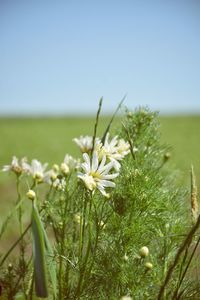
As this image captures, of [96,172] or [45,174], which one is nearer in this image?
[96,172]

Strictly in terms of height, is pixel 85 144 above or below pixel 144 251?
above

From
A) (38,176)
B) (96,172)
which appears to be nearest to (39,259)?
(96,172)

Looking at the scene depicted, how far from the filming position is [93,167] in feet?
3.47

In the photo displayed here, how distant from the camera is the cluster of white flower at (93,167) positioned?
40.3 inches

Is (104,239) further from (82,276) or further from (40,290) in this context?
(40,290)

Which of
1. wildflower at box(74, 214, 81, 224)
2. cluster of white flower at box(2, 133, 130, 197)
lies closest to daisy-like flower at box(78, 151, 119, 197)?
cluster of white flower at box(2, 133, 130, 197)

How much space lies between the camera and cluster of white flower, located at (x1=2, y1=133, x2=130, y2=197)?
1024 millimetres

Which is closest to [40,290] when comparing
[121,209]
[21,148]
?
[121,209]

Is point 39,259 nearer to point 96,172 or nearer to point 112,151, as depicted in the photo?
point 96,172

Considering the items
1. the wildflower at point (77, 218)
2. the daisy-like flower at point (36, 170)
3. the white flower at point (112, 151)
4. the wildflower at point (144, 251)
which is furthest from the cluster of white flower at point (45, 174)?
the wildflower at point (144, 251)

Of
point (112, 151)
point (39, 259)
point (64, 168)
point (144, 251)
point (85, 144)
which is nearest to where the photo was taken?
point (39, 259)

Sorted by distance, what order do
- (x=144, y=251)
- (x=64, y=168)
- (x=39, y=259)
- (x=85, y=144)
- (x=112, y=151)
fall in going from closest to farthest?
1. (x=39, y=259)
2. (x=144, y=251)
3. (x=112, y=151)
4. (x=64, y=168)
5. (x=85, y=144)

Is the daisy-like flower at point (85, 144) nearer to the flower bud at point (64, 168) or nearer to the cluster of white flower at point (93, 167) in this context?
the cluster of white flower at point (93, 167)

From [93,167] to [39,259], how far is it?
A: 0.90 ft
